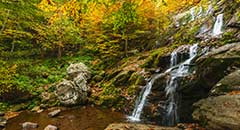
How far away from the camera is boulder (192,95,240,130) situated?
5.04m

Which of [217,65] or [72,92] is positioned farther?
[72,92]

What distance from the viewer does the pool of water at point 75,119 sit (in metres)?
8.37

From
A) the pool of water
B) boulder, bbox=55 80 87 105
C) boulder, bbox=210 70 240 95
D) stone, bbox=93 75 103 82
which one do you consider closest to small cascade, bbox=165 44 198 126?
the pool of water

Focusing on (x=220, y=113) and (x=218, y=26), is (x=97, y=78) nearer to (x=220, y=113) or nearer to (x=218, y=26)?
(x=218, y=26)

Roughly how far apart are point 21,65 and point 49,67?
261 centimetres

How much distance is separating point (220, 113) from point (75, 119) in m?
5.33

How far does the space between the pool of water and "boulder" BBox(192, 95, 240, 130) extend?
3.22 metres

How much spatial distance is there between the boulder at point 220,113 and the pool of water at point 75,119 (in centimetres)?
322

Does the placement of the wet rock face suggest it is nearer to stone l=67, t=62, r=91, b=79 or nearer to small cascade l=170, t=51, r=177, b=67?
stone l=67, t=62, r=91, b=79

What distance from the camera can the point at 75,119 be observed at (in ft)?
30.0

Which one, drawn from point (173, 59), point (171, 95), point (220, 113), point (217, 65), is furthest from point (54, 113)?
point (220, 113)

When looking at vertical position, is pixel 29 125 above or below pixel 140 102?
below

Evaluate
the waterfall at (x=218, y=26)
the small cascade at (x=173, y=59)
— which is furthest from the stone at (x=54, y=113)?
the waterfall at (x=218, y=26)

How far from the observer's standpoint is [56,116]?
965 cm
